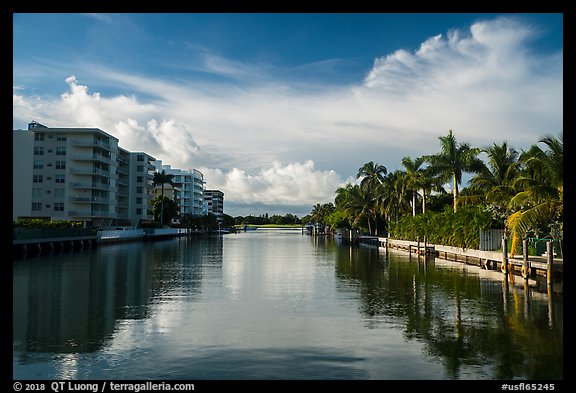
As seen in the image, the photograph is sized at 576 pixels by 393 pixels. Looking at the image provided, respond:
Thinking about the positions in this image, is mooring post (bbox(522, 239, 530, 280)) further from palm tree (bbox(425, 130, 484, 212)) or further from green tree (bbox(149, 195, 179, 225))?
green tree (bbox(149, 195, 179, 225))

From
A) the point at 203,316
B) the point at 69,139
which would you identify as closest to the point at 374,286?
the point at 203,316

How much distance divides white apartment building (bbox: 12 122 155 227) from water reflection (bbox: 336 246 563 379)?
7134 centimetres

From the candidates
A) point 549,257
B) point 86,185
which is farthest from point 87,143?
point 549,257

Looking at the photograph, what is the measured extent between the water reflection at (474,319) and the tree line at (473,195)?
5.04 meters

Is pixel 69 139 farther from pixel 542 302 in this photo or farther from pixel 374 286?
pixel 542 302

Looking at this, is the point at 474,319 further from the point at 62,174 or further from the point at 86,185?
the point at 62,174

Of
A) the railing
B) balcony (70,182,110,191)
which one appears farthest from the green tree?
the railing

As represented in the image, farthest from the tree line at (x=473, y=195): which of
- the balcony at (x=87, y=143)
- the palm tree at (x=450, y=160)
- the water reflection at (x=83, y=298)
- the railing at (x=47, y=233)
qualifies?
the balcony at (x=87, y=143)

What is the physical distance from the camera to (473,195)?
57.4 metres

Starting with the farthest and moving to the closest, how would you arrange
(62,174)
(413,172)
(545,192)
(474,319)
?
1. (62,174)
2. (413,172)
3. (545,192)
4. (474,319)

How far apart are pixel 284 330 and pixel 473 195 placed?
45.7 meters

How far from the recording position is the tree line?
2848cm

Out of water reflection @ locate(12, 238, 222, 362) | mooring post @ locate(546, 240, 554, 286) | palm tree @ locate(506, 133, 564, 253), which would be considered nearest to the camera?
water reflection @ locate(12, 238, 222, 362)

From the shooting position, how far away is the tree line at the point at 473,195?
28.5 metres
